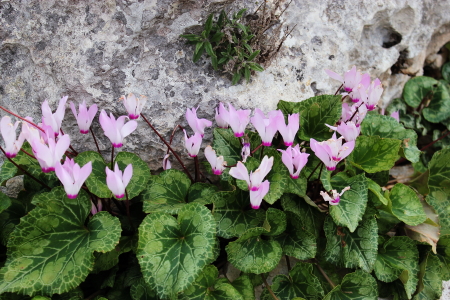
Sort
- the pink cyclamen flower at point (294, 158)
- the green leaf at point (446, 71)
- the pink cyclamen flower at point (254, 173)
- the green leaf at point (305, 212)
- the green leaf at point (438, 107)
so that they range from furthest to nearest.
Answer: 1. the green leaf at point (446, 71)
2. the green leaf at point (438, 107)
3. the green leaf at point (305, 212)
4. the pink cyclamen flower at point (294, 158)
5. the pink cyclamen flower at point (254, 173)

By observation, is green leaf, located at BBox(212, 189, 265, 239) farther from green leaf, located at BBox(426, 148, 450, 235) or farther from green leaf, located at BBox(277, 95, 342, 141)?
green leaf, located at BBox(426, 148, 450, 235)

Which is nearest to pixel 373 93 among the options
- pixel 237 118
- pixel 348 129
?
pixel 348 129

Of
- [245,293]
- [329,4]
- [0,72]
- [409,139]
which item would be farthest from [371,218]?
[0,72]

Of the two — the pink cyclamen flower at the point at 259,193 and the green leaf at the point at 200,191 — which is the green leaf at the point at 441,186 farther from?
the green leaf at the point at 200,191

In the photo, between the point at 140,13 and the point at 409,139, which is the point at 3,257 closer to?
the point at 140,13

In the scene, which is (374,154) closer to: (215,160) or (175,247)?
(215,160)

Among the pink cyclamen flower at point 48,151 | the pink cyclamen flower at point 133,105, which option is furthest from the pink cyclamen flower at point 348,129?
the pink cyclamen flower at point 48,151
